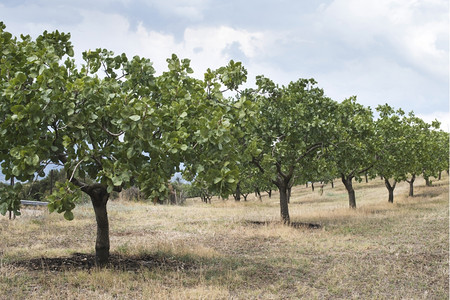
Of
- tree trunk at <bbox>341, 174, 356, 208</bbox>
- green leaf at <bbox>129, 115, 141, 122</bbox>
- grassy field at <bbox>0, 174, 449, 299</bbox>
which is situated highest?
green leaf at <bbox>129, 115, 141, 122</bbox>

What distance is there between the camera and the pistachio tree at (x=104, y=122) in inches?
291

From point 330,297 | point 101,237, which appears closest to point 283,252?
point 330,297

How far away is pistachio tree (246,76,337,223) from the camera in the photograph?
684 inches

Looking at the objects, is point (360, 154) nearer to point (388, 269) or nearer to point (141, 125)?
point (388, 269)

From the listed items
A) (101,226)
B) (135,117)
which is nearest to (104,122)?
(135,117)

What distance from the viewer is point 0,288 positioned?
8.30 m

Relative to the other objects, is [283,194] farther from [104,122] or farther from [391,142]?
[104,122]

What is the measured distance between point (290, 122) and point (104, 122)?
10.6m

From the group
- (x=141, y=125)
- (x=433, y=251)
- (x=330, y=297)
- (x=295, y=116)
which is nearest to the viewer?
(x=141, y=125)

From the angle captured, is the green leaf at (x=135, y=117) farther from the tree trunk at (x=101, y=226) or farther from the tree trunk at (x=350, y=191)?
the tree trunk at (x=350, y=191)

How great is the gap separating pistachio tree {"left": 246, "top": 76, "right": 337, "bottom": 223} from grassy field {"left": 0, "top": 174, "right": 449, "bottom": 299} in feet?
12.4

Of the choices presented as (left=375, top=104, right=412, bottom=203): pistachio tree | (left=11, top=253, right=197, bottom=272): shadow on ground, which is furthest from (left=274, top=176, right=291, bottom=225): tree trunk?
(left=11, top=253, right=197, bottom=272): shadow on ground

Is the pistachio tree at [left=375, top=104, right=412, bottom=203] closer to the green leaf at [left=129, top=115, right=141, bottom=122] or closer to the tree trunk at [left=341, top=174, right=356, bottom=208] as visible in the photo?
the tree trunk at [left=341, top=174, right=356, bottom=208]

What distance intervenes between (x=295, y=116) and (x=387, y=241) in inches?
271
